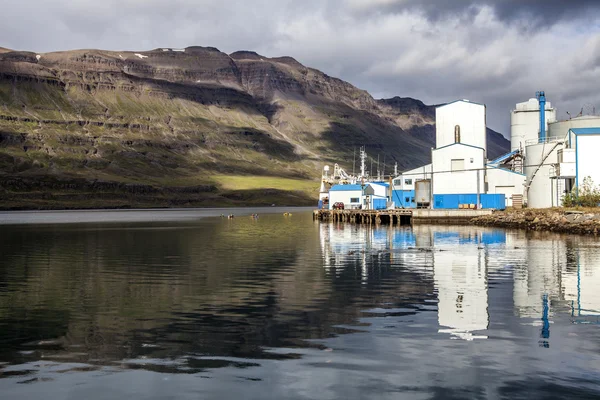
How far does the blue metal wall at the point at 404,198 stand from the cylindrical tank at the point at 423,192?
8.92 metres

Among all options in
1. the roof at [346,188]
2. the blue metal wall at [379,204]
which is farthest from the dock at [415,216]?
the roof at [346,188]

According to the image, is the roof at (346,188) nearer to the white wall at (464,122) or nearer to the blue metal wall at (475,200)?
the white wall at (464,122)

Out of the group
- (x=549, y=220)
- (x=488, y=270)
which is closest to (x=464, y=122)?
(x=549, y=220)

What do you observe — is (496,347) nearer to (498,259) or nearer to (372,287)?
(372,287)

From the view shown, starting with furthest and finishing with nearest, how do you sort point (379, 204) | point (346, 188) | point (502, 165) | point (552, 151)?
point (346, 188), point (379, 204), point (502, 165), point (552, 151)

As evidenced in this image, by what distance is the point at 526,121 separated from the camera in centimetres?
12175

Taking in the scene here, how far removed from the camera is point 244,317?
23.4 m

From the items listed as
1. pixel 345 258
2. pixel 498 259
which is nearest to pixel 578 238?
pixel 498 259

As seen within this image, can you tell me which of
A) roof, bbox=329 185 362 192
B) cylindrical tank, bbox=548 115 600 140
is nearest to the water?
cylindrical tank, bbox=548 115 600 140

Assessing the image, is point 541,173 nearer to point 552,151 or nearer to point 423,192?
point 552,151

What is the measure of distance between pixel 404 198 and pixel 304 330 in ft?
352

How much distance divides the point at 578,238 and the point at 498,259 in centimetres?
2431

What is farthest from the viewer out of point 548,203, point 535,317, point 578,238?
point 548,203

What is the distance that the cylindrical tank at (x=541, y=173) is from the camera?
9462 centimetres
